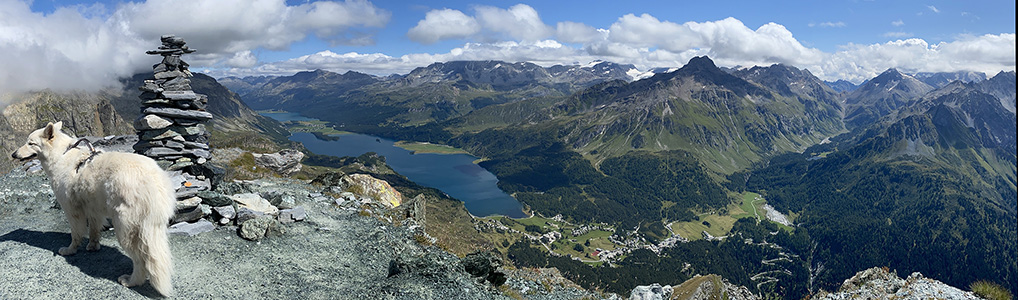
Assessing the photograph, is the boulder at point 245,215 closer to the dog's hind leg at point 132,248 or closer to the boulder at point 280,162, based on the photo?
the dog's hind leg at point 132,248

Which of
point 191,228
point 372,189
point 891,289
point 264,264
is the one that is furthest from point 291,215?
point 891,289

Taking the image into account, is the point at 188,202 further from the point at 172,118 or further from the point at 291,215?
the point at 172,118

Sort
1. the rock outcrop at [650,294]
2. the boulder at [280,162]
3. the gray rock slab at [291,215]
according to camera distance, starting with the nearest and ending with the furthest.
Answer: the gray rock slab at [291,215] < the rock outcrop at [650,294] < the boulder at [280,162]

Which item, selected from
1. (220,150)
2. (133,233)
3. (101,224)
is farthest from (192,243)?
(220,150)

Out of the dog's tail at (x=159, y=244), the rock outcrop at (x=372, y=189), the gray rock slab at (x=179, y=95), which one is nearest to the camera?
the dog's tail at (x=159, y=244)

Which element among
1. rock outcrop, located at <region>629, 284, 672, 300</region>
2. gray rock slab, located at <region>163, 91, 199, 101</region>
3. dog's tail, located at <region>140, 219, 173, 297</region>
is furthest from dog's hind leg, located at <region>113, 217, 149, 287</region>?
rock outcrop, located at <region>629, 284, 672, 300</region>

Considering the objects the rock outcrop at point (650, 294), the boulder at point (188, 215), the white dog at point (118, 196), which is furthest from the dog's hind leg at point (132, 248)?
the rock outcrop at point (650, 294)

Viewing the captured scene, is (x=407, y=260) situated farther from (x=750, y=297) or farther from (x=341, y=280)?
(x=750, y=297)

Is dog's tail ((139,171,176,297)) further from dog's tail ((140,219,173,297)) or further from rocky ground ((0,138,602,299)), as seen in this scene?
rocky ground ((0,138,602,299))
